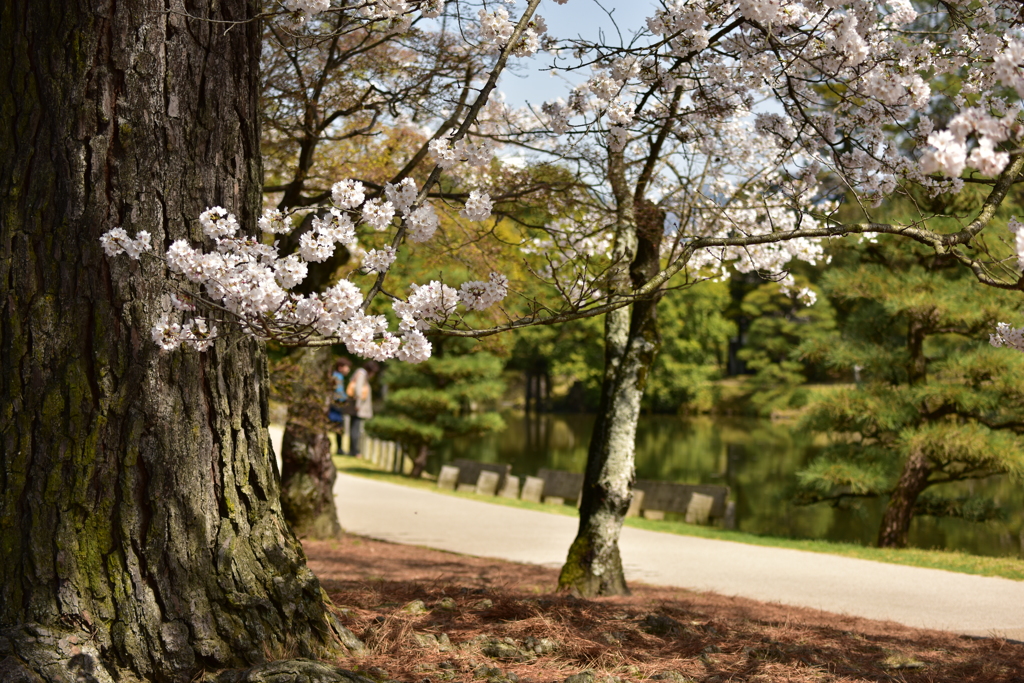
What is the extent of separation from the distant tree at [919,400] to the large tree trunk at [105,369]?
8.53 m

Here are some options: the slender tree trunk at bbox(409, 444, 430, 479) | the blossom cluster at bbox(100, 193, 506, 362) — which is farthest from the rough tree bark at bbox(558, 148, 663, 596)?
the slender tree trunk at bbox(409, 444, 430, 479)

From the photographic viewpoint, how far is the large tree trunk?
9.47 feet

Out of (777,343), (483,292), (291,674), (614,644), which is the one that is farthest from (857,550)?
(777,343)

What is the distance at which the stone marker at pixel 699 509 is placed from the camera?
12.2 meters

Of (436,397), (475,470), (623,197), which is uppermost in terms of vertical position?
(623,197)

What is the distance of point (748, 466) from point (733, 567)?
13.6 m

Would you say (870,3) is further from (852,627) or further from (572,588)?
(572,588)

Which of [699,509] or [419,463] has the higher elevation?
[699,509]

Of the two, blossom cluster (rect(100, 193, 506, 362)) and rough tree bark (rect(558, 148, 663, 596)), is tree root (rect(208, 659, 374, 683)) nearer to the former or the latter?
blossom cluster (rect(100, 193, 506, 362))

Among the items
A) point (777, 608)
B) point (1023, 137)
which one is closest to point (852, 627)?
point (777, 608)

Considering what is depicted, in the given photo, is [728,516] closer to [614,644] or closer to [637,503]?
[637,503]

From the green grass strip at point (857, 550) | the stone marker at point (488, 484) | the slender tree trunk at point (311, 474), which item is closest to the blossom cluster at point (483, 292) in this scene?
the slender tree trunk at point (311, 474)

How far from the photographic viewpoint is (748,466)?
828 inches

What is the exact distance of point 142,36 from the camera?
298 centimetres
